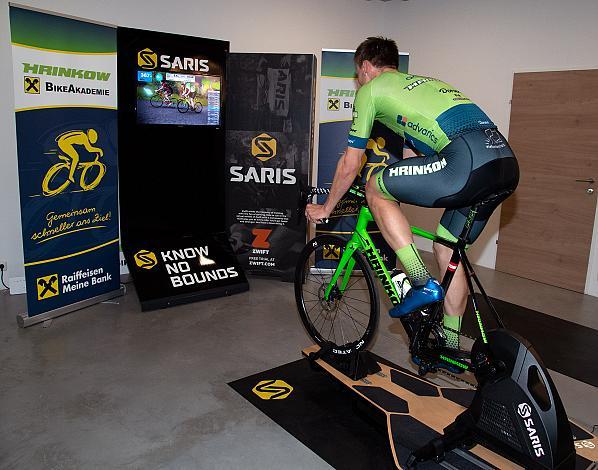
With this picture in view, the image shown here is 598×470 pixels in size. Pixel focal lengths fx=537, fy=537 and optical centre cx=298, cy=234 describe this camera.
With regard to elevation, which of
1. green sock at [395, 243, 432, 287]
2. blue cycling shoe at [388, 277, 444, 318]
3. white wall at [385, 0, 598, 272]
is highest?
white wall at [385, 0, 598, 272]

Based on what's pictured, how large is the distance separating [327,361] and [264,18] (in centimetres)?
378

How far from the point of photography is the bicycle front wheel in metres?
2.84

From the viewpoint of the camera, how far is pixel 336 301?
3039 mm

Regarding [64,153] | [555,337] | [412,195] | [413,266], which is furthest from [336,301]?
[64,153]

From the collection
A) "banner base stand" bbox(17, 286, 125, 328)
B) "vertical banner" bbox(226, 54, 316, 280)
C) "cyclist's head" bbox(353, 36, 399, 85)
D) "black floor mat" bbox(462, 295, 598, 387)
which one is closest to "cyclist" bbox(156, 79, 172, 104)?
"vertical banner" bbox(226, 54, 316, 280)

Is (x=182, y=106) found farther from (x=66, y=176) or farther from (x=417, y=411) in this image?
(x=417, y=411)

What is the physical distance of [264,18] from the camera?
5344 mm

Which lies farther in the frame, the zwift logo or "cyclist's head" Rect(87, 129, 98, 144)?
"cyclist's head" Rect(87, 129, 98, 144)

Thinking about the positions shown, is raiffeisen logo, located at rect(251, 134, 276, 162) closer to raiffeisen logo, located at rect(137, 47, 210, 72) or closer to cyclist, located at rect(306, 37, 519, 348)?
raiffeisen logo, located at rect(137, 47, 210, 72)

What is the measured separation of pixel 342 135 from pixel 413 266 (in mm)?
2746

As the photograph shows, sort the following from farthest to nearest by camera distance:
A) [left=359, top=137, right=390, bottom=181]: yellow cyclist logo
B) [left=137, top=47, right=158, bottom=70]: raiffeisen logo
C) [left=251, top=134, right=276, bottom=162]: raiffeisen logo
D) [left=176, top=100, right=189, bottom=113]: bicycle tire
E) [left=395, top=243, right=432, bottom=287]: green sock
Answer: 1. [left=359, top=137, right=390, bottom=181]: yellow cyclist logo
2. [left=251, top=134, right=276, bottom=162]: raiffeisen logo
3. [left=176, top=100, right=189, bottom=113]: bicycle tire
4. [left=137, top=47, right=158, bottom=70]: raiffeisen logo
5. [left=395, top=243, right=432, bottom=287]: green sock

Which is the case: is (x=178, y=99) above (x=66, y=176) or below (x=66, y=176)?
above

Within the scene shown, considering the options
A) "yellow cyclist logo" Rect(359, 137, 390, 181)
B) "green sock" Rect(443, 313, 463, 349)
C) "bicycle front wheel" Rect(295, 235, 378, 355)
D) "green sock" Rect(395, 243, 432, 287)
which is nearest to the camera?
"green sock" Rect(395, 243, 432, 287)

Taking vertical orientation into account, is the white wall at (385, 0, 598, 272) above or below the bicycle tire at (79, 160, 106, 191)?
above
